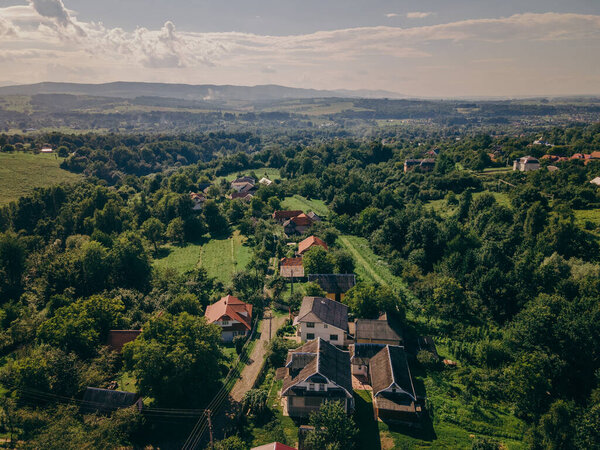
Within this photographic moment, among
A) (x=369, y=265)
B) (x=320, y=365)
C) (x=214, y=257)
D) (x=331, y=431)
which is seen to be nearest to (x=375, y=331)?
(x=320, y=365)

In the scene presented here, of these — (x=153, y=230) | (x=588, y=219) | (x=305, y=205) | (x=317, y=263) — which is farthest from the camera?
(x=305, y=205)

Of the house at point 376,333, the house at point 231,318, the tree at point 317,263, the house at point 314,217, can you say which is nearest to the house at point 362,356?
the house at point 376,333

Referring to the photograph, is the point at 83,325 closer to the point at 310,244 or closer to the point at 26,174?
the point at 310,244

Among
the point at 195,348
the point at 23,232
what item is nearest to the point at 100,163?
the point at 23,232

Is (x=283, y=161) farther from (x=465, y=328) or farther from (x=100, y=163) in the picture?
(x=465, y=328)

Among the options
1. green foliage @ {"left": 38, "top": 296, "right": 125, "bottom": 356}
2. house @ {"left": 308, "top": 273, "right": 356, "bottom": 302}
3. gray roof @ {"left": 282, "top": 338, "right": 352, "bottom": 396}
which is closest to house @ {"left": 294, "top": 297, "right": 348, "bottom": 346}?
gray roof @ {"left": 282, "top": 338, "right": 352, "bottom": 396}

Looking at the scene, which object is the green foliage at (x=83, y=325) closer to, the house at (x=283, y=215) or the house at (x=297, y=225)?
the house at (x=297, y=225)
